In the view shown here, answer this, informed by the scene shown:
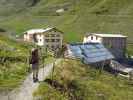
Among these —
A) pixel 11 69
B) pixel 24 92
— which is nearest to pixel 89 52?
pixel 11 69

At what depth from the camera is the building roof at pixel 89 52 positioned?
64.4m

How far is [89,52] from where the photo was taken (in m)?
69.2

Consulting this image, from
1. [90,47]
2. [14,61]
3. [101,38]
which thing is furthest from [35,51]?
[101,38]

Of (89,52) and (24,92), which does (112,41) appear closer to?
(89,52)

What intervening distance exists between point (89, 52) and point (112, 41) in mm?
62613

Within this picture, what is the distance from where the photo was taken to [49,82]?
83.4ft

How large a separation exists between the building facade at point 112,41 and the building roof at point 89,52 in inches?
1992

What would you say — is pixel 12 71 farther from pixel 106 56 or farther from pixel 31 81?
pixel 106 56

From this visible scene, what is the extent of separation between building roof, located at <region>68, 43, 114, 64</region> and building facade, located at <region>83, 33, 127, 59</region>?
50.6 m

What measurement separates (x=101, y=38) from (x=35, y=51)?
336 ft

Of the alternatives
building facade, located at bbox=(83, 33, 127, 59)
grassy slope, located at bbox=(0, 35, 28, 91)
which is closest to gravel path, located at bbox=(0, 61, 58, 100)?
grassy slope, located at bbox=(0, 35, 28, 91)

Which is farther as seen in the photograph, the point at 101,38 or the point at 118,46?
the point at 118,46

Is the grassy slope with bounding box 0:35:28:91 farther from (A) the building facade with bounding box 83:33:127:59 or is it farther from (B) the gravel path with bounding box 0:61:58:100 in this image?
(A) the building facade with bounding box 83:33:127:59

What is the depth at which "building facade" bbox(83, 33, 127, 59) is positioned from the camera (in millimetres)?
127875
